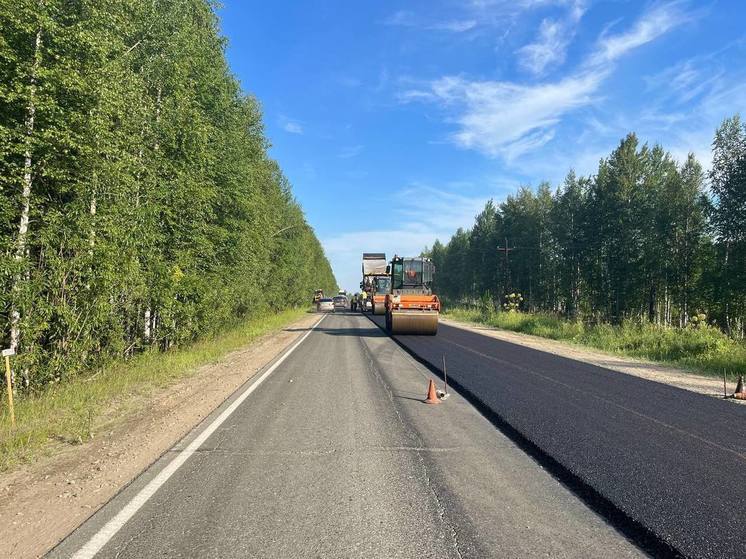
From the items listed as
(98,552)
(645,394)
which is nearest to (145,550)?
(98,552)

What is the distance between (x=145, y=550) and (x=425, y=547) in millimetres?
1959

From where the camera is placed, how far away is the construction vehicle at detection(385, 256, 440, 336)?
2023cm

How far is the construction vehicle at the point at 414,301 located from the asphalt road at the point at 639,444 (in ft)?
29.6

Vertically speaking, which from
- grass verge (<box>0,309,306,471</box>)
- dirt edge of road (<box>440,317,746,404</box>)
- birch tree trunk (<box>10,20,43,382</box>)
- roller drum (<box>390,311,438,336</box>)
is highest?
birch tree trunk (<box>10,20,43,382</box>)

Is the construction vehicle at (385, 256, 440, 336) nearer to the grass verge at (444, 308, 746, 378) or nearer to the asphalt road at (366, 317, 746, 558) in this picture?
the grass verge at (444, 308, 746, 378)

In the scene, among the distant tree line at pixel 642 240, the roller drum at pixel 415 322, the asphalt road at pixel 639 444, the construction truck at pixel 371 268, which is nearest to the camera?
the asphalt road at pixel 639 444

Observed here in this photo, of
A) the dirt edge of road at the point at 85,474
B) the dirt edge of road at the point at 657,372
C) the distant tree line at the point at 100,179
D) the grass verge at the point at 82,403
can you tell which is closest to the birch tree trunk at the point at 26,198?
the distant tree line at the point at 100,179

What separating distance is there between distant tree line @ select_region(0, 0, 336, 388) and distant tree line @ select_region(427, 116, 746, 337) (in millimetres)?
21428

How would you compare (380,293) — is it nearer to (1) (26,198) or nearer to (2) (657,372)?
(2) (657,372)

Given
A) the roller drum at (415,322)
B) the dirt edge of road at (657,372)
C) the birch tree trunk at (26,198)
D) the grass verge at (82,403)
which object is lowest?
the dirt edge of road at (657,372)

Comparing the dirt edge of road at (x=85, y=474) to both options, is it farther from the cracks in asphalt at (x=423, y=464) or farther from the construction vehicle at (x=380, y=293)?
the construction vehicle at (x=380, y=293)

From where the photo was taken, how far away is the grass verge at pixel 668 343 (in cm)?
1334

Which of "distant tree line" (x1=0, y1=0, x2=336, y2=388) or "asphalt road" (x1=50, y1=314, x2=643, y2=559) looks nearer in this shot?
"asphalt road" (x1=50, y1=314, x2=643, y2=559)

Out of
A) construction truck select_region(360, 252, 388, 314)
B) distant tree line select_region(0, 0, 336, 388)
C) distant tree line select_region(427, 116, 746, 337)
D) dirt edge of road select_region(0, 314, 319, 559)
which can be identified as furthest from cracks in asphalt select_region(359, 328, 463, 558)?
construction truck select_region(360, 252, 388, 314)
